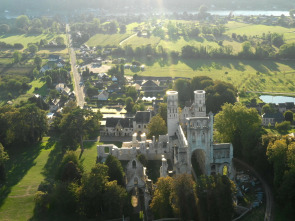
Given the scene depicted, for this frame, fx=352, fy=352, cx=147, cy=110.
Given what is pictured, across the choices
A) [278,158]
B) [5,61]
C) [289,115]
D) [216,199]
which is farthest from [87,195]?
[5,61]

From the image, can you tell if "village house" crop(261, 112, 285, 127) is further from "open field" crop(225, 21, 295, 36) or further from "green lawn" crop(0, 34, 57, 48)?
"green lawn" crop(0, 34, 57, 48)

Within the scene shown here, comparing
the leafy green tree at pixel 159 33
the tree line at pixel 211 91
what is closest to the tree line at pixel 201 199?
the tree line at pixel 211 91

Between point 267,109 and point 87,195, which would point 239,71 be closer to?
point 267,109

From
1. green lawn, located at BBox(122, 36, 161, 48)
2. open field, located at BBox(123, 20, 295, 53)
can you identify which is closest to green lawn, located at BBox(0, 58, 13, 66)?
green lawn, located at BBox(122, 36, 161, 48)

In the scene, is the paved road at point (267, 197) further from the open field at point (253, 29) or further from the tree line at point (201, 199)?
the open field at point (253, 29)

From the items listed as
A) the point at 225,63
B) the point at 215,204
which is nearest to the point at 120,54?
the point at 225,63
